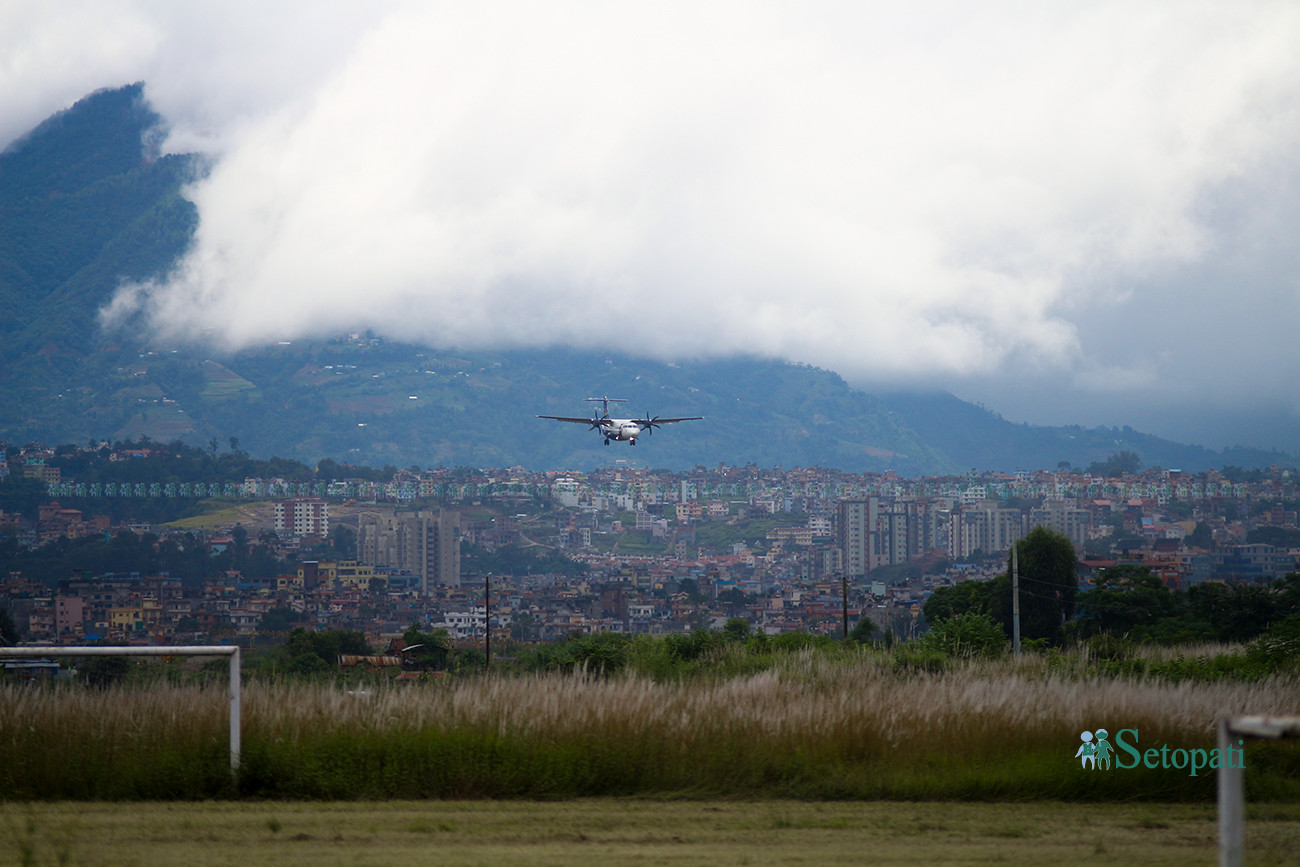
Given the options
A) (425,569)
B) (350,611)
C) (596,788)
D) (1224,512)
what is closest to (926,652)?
(596,788)

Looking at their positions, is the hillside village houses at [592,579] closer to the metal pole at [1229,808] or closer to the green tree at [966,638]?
the green tree at [966,638]

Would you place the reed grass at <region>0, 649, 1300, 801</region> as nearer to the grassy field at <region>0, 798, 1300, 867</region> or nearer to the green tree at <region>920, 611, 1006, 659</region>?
the grassy field at <region>0, 798, 1300, 867</region>

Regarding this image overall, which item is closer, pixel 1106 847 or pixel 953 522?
pixel 1106 847

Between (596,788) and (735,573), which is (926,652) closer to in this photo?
(596,788)

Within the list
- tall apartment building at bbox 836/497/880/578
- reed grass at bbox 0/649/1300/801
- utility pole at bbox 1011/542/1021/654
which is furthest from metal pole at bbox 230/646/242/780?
tall apartment building at bbox 836/497/880/578

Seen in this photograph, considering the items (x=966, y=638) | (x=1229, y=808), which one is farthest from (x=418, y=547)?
(x=1229, y=808)

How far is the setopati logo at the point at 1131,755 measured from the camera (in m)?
11.3

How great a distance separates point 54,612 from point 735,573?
352 feet

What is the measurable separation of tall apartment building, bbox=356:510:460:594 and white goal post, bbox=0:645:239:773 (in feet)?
533

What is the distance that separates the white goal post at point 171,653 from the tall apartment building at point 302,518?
585 feet

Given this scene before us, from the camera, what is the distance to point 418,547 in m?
175

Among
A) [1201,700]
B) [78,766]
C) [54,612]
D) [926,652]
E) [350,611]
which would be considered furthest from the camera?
[350,611]

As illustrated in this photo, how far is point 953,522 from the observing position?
194750 mm

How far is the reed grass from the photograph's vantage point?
10695 mm
